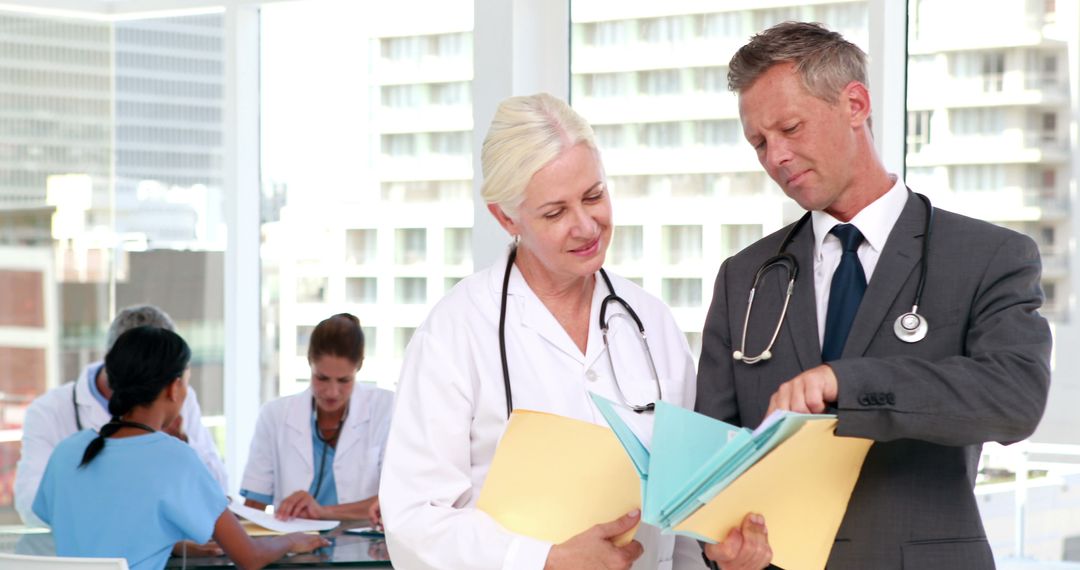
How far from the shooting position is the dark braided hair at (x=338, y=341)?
146 inches

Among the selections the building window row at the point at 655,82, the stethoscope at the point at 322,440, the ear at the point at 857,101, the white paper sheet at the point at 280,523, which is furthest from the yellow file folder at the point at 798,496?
the stethoscope at the point at 322,440

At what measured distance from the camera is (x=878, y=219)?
1.63 metres

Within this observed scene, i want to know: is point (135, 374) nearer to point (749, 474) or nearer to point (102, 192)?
point (749, 474)

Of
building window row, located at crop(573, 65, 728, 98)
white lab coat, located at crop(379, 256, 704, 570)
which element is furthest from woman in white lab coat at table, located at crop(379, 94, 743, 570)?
building window row, located at crop(573, 65, 728, 98)

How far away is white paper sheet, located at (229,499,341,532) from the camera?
314cm

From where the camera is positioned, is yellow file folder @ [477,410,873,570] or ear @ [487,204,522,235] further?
ear @ [487,204,522,235]

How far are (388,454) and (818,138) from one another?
0.76 meters

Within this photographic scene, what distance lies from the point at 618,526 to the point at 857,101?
0.68 metres

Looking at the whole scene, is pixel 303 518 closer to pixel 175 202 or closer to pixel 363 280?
pixel 363 280

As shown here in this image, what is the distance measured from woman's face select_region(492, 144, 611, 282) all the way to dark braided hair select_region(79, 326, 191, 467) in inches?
56.5

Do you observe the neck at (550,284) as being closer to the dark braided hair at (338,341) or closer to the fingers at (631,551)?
the fingers at (631,551)

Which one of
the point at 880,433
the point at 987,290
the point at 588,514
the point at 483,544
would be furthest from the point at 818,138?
the point at 483,544

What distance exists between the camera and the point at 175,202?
15.5 ft

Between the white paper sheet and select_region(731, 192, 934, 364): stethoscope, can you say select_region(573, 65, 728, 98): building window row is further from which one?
select_region(731, 192, 934, 364): stethoscope
